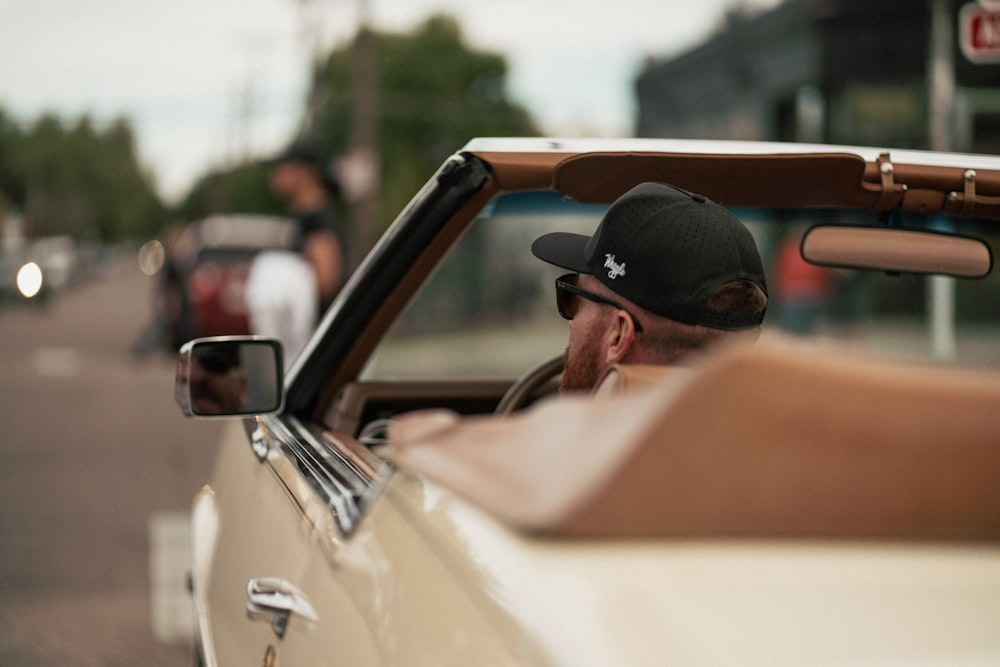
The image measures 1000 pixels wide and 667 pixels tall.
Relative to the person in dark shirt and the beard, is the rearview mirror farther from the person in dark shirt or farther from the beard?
the person in dark shirt

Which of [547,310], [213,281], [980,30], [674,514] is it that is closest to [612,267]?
[674,514]

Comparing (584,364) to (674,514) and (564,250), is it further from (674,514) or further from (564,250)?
(674,514)

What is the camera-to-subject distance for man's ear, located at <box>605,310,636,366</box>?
2156 millimetres

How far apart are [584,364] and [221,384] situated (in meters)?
1.10

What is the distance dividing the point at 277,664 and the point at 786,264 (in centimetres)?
1598

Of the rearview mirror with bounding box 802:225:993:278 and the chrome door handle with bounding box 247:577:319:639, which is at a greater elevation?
the rearview mirror with bounding box 802:225:993:278

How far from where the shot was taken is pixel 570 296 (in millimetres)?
2525

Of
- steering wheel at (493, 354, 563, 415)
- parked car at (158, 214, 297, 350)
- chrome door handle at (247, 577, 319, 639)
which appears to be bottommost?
parked car at (158, 214, 297, 350)

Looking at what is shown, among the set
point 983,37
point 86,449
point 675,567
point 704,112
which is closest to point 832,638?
point 675,567

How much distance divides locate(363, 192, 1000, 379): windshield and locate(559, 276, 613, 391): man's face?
12.1 metres

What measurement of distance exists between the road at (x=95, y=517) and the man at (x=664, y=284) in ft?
11.0

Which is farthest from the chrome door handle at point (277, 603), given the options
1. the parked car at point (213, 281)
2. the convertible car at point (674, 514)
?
the parked car at point (213, 281)

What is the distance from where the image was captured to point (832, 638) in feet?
3.65

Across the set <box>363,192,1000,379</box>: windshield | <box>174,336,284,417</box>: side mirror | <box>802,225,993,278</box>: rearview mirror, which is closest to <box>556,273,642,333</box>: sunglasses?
<box>802,225,993,278</box>: rearview mirror
